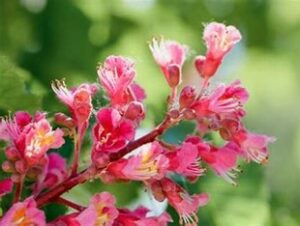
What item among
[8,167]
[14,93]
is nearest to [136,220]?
[8,167]

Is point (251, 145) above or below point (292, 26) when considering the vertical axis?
above

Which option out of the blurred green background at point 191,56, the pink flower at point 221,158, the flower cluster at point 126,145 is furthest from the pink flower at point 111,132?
the blurred green background at point 191,56

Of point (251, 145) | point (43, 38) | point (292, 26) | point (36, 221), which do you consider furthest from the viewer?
point (292, 26)

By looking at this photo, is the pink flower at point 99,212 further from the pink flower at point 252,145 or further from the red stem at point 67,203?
the pink flower at point 252,145

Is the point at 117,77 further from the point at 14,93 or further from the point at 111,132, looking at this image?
the point at 14,93

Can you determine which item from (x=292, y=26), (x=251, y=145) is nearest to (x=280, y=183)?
(x=292, y=26)

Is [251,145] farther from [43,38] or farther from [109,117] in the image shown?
[43,38]

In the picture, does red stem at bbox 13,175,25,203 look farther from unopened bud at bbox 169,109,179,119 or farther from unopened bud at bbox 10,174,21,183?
unopened bud at bbox 169,109,179,119
